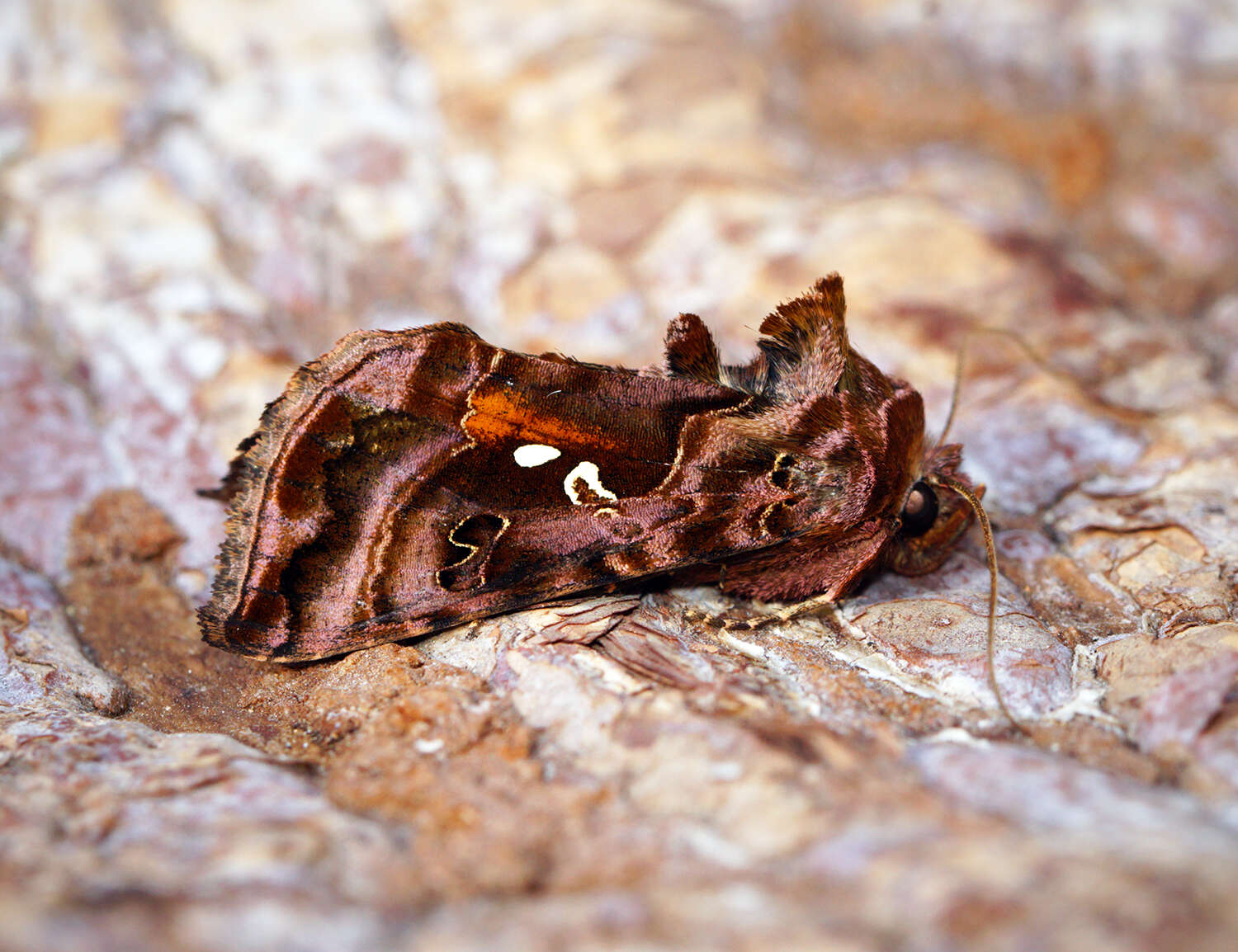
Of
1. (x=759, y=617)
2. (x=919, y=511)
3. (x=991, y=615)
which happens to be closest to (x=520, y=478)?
(x=759, y=617)

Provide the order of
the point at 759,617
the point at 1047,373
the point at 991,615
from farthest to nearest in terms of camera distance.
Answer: the point at 1047,373
the point at 759,617
the point at 991,615

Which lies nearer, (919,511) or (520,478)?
(520,478)

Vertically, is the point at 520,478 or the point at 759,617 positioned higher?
the point at 520,478

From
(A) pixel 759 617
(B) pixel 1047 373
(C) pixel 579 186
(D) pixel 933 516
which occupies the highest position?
(C) pixel 579 186

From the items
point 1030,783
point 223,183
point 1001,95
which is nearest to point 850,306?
point 1001,95

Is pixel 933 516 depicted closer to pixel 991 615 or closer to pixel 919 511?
pixel 919 511

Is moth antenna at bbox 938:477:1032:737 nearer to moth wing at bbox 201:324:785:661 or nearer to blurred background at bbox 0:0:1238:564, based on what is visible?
moth wing at bbox 201:324:785:661

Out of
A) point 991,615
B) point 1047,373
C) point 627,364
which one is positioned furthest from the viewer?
point 627,364
